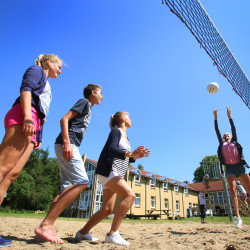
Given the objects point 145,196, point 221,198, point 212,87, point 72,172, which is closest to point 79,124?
point 72,172

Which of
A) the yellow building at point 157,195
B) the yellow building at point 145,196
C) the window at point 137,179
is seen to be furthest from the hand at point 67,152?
the window at point 137,179

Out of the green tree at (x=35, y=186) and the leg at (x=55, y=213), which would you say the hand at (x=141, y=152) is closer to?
the leg at (x=55, y=213)

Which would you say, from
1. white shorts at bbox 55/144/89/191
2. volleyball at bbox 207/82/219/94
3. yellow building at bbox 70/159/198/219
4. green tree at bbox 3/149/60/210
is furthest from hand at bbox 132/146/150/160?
green tree at bbox 3/149/60/210

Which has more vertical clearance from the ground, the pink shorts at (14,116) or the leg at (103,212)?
the pink shorts at (14,116)

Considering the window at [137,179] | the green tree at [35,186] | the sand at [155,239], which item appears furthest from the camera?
→ the window at [137,179]

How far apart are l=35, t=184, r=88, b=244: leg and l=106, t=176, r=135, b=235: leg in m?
0.44

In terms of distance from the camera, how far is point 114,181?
9.51 feet

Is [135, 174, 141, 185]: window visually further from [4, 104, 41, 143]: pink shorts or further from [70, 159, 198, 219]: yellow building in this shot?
[4, 104, 41, 143]: pink shorts

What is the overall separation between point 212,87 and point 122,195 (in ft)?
24.0

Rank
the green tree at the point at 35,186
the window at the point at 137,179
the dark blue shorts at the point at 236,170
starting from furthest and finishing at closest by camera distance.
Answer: the window at the point at 137,179 < the green tree at the point at 35,186 < the dark blue shorts at the point at 236,170

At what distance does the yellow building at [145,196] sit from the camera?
27141mm

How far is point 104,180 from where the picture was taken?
300 cm

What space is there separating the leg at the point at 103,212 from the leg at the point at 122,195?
0.24m

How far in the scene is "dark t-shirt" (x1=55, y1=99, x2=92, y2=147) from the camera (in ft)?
9.55
